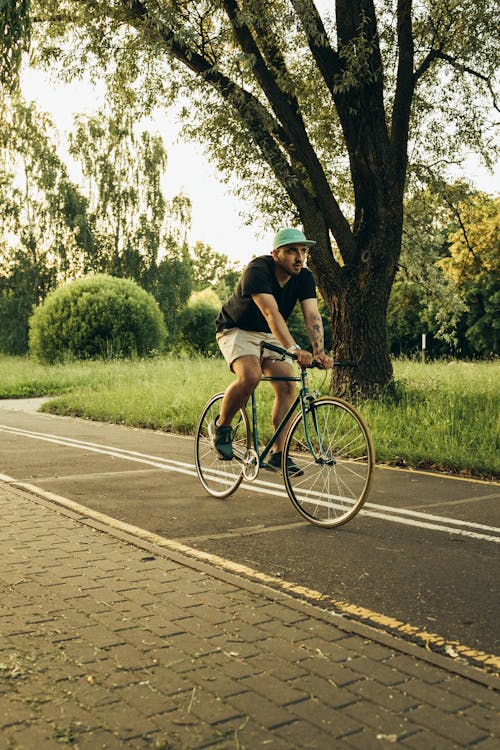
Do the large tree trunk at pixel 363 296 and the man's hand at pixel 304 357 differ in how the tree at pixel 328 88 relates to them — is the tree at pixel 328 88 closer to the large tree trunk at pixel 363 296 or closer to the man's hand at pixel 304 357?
the large tree trunk at pixel 363 296

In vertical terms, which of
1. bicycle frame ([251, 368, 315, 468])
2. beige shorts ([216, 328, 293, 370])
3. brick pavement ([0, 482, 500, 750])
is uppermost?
beige shorts ([216, 328, 293, 370])

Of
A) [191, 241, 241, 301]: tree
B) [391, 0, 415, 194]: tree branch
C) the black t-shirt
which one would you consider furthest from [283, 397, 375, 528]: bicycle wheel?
[191, 241, 241, 301]: tree

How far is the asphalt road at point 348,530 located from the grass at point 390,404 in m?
0.61

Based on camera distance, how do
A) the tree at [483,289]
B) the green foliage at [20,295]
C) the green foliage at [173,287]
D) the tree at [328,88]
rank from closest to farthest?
the tree at [328,88], the tree at [483,289], the green foliage at [20,295], the green foliage at [173,287]

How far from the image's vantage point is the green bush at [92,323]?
31.6 metres

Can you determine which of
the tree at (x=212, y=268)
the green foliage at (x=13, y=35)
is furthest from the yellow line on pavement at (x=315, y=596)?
the tree at (x=212, y=268)

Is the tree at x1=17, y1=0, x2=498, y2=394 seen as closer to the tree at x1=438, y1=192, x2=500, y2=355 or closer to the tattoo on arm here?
the tattoo on arm

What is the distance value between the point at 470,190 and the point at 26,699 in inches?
510

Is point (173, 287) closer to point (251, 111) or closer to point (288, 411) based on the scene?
point (251, 111)

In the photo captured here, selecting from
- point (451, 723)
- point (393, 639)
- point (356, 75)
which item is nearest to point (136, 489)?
point (393, 639)

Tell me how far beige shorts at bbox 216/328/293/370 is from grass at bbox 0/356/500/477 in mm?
925

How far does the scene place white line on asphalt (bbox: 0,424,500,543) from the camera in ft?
19.6

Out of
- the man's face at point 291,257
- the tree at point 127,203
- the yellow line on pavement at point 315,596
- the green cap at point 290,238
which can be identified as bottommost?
the yellow line on pavement at point 315,596

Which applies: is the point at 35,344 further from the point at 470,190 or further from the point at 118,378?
the point at 470,190
